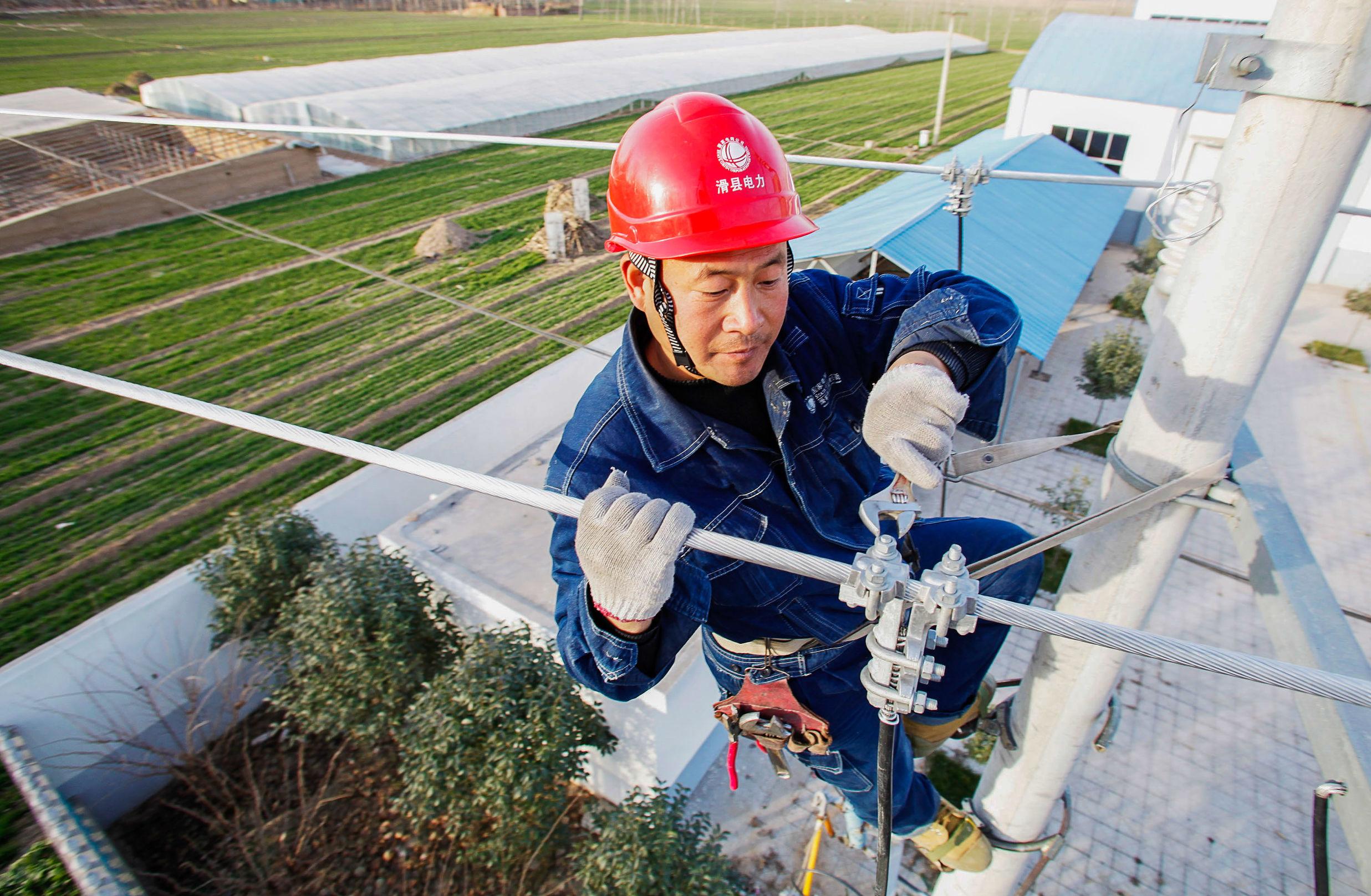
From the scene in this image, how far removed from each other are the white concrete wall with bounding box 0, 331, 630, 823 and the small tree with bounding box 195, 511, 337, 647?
287mm

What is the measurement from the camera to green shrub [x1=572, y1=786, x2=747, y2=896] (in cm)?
488

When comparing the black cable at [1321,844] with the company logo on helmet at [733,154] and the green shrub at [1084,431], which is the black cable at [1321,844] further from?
the green shrub at [1084,431]

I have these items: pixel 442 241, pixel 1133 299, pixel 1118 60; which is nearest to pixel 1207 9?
pixel 1118 60

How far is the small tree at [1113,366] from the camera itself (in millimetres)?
11820

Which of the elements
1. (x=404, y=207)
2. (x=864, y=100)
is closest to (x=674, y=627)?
(x=404, y=207)

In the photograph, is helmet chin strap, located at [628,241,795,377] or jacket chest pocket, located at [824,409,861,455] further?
jacket chest pocket, located at [824,409,861,455]

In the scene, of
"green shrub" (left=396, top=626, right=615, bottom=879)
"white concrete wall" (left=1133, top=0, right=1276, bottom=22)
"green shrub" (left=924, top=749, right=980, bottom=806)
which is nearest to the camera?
"green shrub" (left=396, top=626, right=615, bottom=879)

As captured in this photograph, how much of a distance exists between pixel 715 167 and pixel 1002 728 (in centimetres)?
230

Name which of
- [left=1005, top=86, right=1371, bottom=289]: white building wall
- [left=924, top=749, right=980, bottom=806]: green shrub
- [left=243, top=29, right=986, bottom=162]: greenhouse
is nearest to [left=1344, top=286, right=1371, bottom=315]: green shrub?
[left=1005, top=86, right=1371, bottom=289]: white building wall

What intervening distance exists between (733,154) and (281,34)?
4407 cm

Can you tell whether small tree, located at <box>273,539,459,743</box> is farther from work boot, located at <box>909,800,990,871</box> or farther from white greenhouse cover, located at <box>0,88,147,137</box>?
white greenhouse cover, located at <box>0,88,147,137</box>

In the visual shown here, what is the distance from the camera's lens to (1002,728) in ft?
9.29

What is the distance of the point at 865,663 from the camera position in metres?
3.01

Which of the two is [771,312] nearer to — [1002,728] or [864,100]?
[1002,728]
